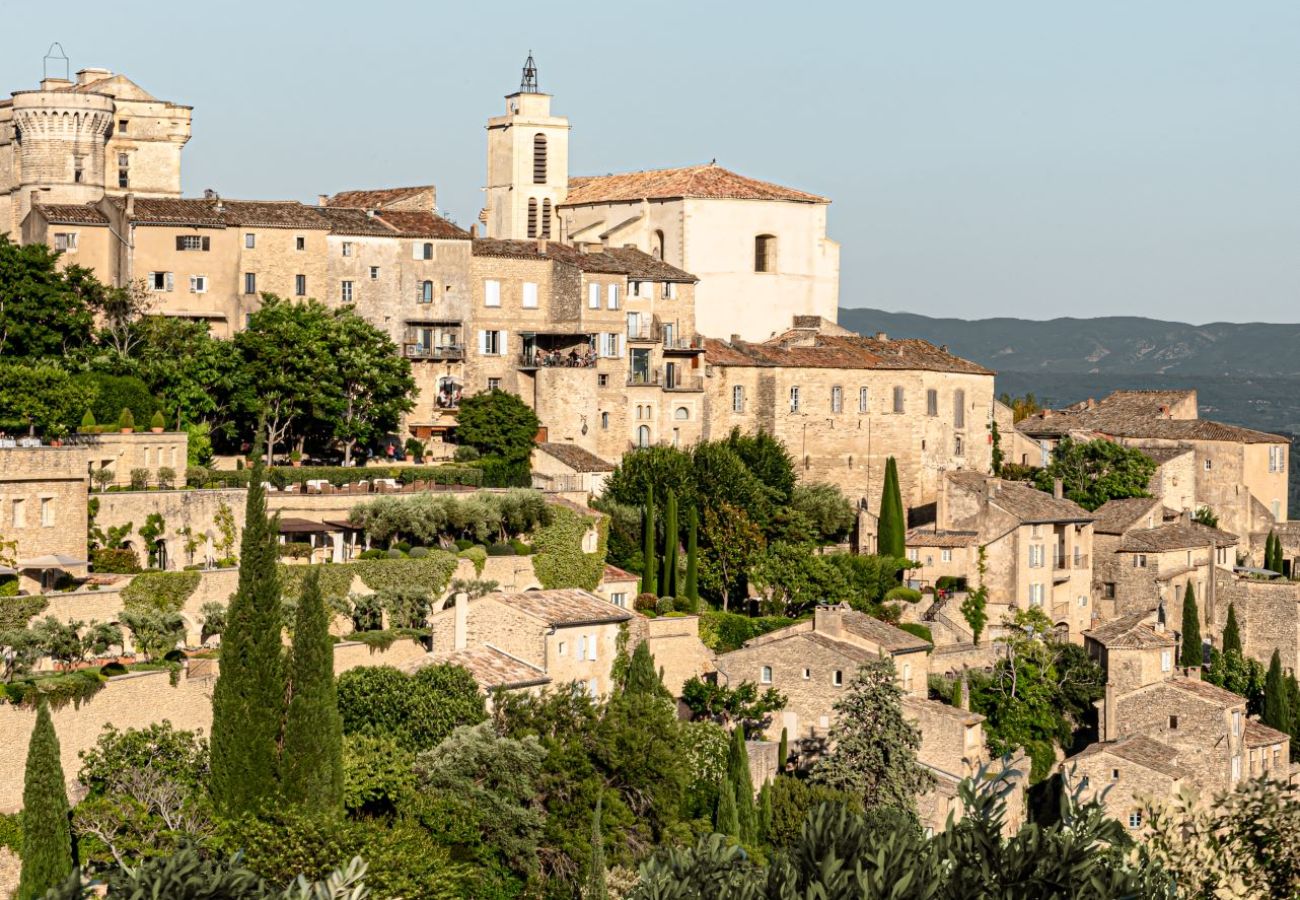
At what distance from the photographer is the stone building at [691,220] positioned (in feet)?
255

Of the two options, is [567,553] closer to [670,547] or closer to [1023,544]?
[670,547]

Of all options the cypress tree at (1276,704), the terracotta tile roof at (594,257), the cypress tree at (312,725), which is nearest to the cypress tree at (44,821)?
A: the cypress tree at (312,725)

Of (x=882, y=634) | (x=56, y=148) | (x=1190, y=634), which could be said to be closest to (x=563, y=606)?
(x=882, y=634)

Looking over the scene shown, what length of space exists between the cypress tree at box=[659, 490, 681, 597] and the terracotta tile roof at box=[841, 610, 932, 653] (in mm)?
4824

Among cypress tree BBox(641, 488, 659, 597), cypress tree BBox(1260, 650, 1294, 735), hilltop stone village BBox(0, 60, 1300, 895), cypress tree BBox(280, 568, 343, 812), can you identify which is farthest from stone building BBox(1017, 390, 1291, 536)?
cypress tree BBox(280, 568, 343, 812)

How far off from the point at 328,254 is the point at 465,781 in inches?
1073

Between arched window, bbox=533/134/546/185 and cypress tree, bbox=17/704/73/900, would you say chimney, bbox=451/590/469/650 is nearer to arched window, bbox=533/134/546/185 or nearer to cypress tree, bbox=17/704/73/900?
cypress tree, bbox=17/704/73/900

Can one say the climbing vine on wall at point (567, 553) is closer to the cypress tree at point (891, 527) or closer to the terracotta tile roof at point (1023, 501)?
the cypress tree at point (891, 527)

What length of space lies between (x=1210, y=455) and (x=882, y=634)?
25.1 m

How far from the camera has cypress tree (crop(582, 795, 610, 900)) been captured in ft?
129

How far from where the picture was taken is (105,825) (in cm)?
3772

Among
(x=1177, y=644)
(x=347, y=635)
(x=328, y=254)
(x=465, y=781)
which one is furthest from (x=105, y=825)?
(x=1177, y=644)

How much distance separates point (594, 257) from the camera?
2840 inches

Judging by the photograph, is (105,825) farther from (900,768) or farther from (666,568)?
(666,568)
